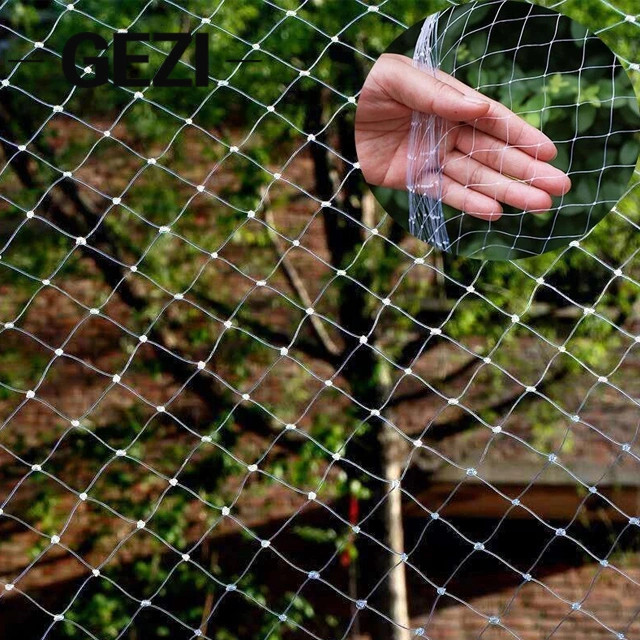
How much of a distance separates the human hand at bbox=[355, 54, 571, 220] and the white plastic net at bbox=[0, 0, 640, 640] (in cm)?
25

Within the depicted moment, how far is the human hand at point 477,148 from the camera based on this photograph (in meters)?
2.44

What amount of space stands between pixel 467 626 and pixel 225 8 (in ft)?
8.41

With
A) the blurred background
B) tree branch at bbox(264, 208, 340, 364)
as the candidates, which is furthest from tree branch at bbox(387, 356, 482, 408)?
the blurred background

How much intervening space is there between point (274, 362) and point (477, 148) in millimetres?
1256

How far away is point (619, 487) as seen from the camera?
12.8 ft

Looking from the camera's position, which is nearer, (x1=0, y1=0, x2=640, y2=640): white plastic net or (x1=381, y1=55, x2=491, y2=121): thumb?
(x1=381, y1=55, x2=491, y2=121): thumb

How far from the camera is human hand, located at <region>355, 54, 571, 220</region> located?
2.44 meters

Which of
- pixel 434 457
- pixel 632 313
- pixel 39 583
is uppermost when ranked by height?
pixel 632 313

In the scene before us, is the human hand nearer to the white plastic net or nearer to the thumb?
the thumb

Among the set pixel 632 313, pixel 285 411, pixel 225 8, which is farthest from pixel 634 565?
pixel 225 8

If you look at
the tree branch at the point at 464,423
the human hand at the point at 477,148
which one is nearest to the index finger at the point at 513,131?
the human hand at the point at 477,148

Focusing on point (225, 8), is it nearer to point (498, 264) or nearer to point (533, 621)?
point (498, 264)

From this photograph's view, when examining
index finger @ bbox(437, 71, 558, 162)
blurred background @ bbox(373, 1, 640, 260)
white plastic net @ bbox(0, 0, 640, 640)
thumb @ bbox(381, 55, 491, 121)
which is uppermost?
thumb @ bbox(381, 55, 491, 121)

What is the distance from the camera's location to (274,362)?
3514mm
